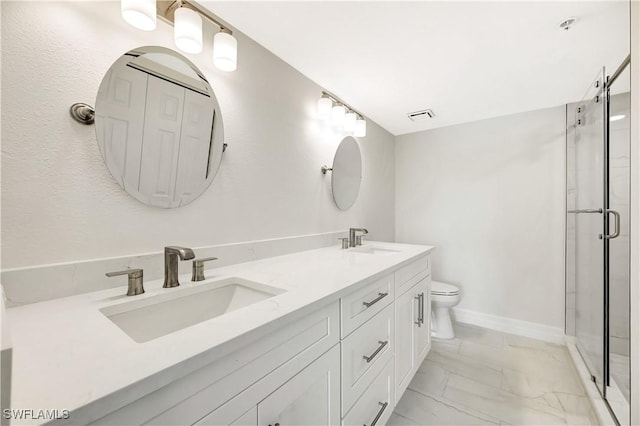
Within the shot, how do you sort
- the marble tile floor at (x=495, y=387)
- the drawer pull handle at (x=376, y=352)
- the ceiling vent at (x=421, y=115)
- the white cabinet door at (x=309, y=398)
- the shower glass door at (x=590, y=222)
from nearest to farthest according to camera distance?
the white cabinet door at (x=309, y=398) < the drawer pull handle at (x=376, y=352) < the marble tile floor at (x=495, y=387) < the shower glass door at (x=590, y=222) < the ceiling vent at (x=421, y=115)

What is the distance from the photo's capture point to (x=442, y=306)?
230cm

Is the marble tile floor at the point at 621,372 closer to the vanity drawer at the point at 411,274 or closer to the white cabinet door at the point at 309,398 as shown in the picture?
the vanity drawer at the point at 411,274

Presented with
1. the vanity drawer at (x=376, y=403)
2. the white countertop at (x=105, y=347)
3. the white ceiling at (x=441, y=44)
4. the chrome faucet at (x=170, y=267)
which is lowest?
the vanity drawer at (x=376, y=403)

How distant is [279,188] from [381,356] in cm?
103

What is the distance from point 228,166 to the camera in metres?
1.27

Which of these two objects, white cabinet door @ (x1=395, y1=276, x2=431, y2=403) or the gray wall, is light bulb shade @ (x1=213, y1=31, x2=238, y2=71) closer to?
white cabinet door @ (x1=395, y1=276, x2=431, y2=403)

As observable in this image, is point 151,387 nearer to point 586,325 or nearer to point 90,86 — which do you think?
point 90,86

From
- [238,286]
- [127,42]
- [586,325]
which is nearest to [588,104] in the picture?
[586,325]

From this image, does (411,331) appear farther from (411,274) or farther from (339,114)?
(339,114)

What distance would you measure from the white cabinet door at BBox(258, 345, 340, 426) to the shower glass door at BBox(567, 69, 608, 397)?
1.78m

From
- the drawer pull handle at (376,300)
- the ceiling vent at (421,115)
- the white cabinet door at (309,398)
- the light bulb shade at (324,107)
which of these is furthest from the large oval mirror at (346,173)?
the white cabinet door at (309,398)

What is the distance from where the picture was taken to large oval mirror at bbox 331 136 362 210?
202 centimetres

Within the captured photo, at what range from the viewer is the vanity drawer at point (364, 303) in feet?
3.10

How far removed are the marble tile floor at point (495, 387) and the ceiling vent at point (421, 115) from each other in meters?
2.07
